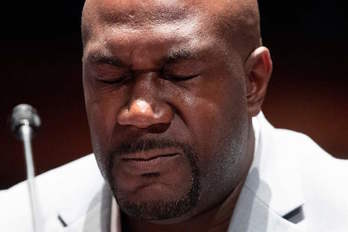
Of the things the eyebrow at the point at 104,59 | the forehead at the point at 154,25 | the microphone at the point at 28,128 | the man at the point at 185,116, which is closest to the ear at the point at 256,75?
the man at the point at 185,116

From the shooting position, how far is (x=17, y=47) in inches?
66.1

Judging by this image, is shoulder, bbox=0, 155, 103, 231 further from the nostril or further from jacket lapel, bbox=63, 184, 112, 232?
the nostril

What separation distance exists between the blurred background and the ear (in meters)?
0.36

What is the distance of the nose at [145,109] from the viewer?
3.85 feet

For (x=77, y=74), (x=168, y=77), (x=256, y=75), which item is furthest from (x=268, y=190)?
(x=77, y=74)

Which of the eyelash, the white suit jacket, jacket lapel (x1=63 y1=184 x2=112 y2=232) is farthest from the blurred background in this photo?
the eyelash

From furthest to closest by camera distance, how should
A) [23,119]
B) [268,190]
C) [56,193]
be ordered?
[56,193]
[268,190]
[23,119]

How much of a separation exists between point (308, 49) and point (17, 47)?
1.89ft

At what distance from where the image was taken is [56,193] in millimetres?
1519

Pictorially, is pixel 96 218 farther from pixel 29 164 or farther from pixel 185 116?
pixel 185 116

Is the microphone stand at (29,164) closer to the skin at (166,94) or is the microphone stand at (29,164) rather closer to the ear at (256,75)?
the skin at (166,94)

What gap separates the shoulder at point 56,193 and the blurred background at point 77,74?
0.20m

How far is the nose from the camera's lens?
46.2 inches

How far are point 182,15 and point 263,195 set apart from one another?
350 millimetres
